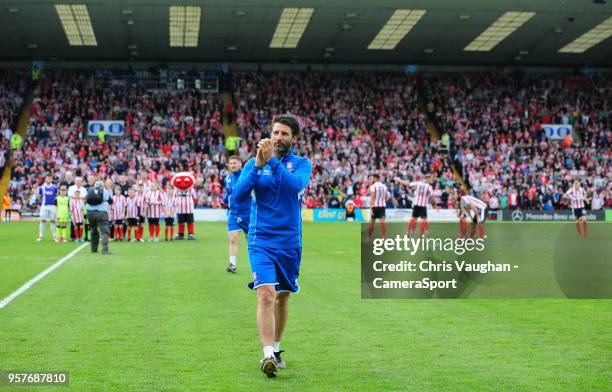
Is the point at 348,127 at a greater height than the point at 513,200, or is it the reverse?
the point at 348,127

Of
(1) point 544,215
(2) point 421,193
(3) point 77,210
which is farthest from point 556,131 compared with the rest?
(3) point 77,210

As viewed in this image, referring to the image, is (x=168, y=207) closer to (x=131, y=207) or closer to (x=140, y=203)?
(x=140, y=203)

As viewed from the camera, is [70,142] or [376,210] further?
[70,142]

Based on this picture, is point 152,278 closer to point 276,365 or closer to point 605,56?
point 276,365

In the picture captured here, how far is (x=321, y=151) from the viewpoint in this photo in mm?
50156

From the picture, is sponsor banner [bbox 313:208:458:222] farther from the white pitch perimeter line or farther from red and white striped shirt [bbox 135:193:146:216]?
the white pitch perimeter line

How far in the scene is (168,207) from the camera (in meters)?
27.3

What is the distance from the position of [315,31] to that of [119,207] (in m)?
25.4

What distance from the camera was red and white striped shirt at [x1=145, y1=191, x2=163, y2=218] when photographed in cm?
2702

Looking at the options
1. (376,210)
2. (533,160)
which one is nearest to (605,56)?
(533,160)

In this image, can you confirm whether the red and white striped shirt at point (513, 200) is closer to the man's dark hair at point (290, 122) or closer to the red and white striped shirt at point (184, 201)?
the red and white striped shirt at point (184, 201)

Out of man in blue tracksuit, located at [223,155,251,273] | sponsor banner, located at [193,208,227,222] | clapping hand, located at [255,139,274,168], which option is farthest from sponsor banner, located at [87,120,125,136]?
clapping hand, located at [255,139,274,168]

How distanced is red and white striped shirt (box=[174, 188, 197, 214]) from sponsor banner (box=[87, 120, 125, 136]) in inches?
961

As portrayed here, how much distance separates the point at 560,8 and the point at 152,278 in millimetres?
36021
